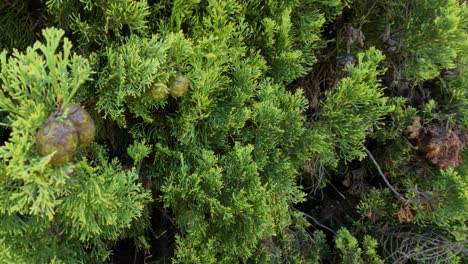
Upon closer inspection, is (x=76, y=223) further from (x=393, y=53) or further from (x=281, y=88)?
(x=393, y=53)

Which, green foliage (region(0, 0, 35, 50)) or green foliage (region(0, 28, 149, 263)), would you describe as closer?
green foliage (region(0, 28, 149, 263))

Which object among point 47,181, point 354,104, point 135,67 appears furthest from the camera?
point 354,104

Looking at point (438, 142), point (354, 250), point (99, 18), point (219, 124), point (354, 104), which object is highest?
point (99, 18)

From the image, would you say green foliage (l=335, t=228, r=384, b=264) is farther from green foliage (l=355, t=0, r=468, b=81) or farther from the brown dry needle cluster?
green foliage (l=355, t=0, r=468, b=81)

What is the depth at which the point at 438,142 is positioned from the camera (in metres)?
2.32

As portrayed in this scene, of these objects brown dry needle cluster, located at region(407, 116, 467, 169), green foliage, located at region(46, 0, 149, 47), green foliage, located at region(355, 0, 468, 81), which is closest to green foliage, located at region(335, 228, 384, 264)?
brown dry needle cluster, located at region(407, 116, 467, 169)

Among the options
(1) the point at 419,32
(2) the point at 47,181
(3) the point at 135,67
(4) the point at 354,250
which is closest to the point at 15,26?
(3) the point at 135,67

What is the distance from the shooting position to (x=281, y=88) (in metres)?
1.82

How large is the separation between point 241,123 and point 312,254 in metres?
1.27

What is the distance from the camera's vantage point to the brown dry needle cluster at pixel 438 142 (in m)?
2.32

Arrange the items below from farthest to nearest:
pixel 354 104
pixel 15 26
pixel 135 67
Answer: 1. pixel 354 104
2. pixel 15 26
3. pixel 135 67

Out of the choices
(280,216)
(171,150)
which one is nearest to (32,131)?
(171,150)

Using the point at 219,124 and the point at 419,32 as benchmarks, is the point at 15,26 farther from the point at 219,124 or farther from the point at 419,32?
the point at 419,32

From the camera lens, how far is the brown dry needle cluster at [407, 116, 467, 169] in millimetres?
2320
